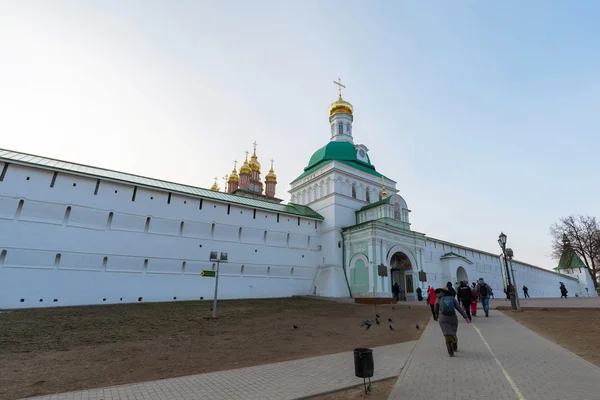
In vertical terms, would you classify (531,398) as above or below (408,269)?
below

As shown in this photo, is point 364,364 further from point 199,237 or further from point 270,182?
point 270,182

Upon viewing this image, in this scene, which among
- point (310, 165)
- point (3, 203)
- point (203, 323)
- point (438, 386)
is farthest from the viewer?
point (310, 165)

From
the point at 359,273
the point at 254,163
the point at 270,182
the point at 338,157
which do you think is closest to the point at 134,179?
the point at 359,273

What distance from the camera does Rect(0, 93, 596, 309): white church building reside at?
17.6 metres

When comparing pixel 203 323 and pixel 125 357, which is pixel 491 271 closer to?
pixel 203 323

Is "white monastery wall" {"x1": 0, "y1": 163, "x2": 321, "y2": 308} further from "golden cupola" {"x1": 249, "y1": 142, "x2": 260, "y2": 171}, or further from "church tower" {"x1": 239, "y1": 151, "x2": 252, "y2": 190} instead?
"golden cupola" {"x1": 249, "y1": 142, "x2": 260, "y2": 171}

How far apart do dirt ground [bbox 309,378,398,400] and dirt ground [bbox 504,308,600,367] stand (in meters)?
4.96

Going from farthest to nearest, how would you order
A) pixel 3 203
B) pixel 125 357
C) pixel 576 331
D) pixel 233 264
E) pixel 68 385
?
pixel 233 264 < pixel 3 203 < pixel 576 331 < pixel 125 357 < pixel 68 385

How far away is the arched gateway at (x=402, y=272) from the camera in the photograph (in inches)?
1170

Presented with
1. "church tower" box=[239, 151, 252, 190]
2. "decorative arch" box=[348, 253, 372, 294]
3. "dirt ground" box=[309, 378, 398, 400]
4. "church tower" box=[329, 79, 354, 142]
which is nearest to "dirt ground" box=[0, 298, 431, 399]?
"dirt ground" box=[309, 378, 398, 400]

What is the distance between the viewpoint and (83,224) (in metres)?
19.1

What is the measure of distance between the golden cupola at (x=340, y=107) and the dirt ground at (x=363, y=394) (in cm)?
3512

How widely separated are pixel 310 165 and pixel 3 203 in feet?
86.8

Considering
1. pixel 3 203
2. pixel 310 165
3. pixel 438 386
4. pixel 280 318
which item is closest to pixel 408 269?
pixel 310 165
